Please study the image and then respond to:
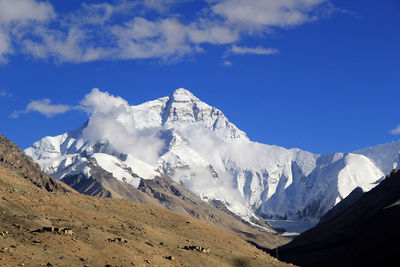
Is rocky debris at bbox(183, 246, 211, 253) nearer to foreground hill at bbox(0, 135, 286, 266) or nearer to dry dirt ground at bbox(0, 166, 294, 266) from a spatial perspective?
foreground hill at bbox(0, 135, 286, 266)

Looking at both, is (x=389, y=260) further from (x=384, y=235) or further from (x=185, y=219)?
(x=185, y=219)

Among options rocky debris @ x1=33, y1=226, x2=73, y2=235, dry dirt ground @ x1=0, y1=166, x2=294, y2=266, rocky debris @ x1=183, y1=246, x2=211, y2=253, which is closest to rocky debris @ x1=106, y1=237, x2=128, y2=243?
dry dirt ground @ x1=0, y1=166, x2=294, y2=266

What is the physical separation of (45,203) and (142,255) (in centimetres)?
1740

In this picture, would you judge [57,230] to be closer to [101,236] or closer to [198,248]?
[101,236]

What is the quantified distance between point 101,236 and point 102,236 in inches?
8.1

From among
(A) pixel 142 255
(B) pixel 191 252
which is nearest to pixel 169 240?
(B) pixel 191 252

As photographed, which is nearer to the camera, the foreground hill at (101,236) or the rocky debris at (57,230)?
the foreground hill at (101,236)

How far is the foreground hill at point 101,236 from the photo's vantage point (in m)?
58.1

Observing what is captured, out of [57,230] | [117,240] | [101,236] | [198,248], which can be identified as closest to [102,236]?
[101,236]

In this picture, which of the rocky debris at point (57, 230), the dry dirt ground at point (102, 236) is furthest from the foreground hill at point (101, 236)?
the rocky debris at point (57, 230)

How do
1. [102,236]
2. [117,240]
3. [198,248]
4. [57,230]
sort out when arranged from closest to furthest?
[57,230]
[117,240]
[102,236]
[198,248]

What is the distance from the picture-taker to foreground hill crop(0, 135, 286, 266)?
190ft

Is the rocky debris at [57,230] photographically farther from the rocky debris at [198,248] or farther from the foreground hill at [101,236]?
the rocky debris at [198,248]

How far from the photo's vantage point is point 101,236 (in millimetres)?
66500
